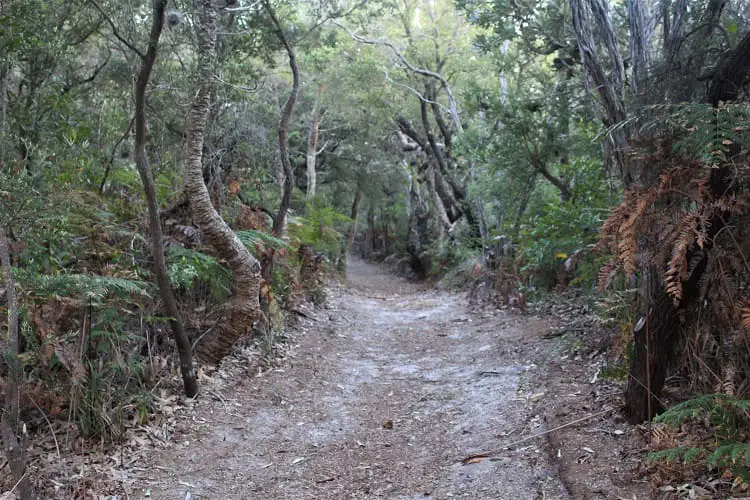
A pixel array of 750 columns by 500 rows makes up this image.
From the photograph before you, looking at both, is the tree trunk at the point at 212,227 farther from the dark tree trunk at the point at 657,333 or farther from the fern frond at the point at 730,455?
the fern frond at the point at 730,455

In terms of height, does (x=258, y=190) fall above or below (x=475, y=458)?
above

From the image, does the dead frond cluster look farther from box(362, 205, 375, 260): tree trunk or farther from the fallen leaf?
box(362, 205, 375, 260): tree trunk

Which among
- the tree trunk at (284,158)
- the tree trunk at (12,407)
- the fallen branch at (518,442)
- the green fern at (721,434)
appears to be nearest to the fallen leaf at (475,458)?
the fallen branch at (518,442)

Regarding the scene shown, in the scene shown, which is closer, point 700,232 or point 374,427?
point 700,232

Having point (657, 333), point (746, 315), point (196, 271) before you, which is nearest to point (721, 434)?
point (746, 315)

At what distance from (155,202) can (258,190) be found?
17.4ft

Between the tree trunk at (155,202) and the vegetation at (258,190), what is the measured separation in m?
0.02

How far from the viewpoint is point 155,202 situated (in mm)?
5105

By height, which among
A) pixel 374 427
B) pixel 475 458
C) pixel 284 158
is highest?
pixel 284 158

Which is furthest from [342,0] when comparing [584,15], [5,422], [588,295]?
[5,422]

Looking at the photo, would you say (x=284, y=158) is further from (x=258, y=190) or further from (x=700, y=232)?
(x=700, y=232)

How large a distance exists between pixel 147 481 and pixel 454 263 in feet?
52.2

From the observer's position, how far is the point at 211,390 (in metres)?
6.12

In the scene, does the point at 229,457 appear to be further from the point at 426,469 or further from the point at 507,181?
the point at 507,181
